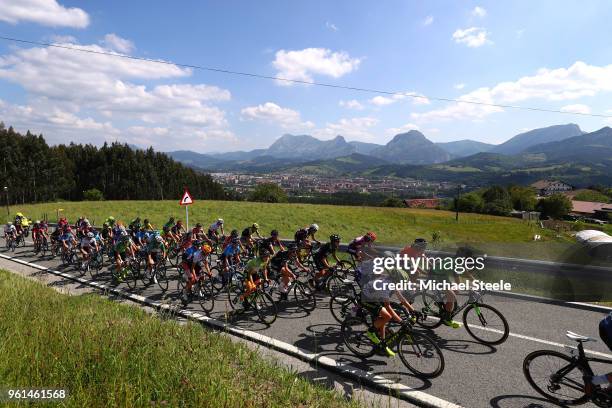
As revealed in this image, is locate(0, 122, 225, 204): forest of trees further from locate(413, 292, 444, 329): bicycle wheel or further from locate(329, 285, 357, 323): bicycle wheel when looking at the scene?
locate(413, 292, 444, 329): bicycle wheel

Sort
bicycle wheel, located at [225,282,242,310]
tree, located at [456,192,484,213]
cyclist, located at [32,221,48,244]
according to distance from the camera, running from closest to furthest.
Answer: bicycle wheel, located at [225,282,242,310], cyclist, located at [32,221,48,244], tree, located at [456,192,484,213]

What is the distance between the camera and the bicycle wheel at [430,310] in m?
7.50

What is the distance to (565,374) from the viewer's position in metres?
5.10

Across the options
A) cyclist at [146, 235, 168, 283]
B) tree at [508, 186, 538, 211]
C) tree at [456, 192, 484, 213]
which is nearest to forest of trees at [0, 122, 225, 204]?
cyclist at [146, 235, 168, 283]

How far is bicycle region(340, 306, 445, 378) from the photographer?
5.91m

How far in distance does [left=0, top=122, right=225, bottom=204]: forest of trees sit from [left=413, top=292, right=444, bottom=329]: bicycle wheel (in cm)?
7572

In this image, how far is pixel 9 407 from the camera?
3.70 meters

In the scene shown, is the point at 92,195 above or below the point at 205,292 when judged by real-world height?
above

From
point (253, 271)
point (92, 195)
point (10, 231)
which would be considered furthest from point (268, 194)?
point (253, 271)

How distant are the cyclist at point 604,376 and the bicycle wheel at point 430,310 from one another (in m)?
2.83

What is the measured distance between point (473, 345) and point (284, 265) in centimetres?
485

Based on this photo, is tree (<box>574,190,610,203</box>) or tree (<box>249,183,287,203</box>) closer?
tree (<box>249,183,287,203</box>)

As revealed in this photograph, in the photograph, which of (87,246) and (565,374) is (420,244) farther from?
(87,246)

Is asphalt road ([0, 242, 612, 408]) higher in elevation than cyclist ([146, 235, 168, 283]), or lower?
lower
